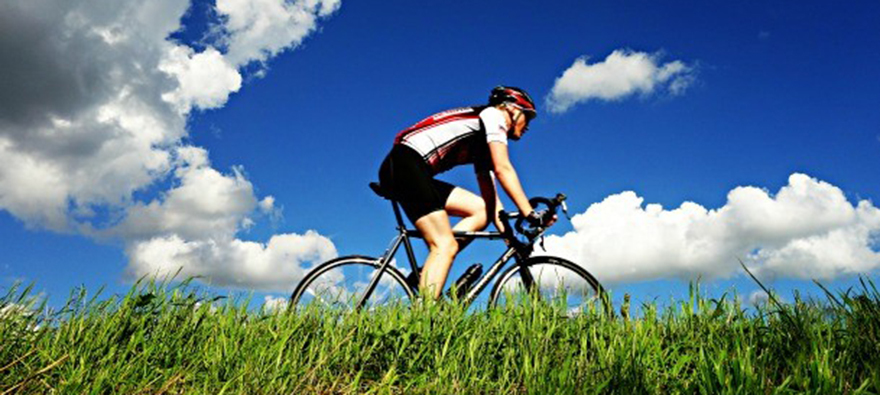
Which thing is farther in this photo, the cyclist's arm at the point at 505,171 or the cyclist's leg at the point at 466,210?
the cyclist's leg at the point at 466,210

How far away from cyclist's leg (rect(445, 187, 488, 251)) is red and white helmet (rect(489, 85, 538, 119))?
873 mm

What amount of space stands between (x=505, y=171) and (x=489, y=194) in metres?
0.63

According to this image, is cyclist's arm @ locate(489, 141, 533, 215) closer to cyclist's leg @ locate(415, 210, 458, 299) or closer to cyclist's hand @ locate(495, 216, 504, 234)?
cyclist's hand @ locate(495, 216, 504, 234)

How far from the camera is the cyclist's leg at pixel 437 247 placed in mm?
5637

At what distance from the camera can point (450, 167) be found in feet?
20.0

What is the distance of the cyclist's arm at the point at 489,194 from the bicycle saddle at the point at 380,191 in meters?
0.86

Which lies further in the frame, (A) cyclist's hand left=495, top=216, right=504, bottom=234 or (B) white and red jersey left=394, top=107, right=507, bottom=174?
(A) cyclist's hand left=495, top=216, right=504, bottom=234

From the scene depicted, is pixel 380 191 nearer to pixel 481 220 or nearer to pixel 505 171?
pixel 481 220

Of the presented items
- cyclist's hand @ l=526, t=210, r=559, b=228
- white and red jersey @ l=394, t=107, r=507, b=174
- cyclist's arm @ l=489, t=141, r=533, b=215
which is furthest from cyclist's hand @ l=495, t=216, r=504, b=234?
white and red jersey @ l=394, t=107, r=507, b=174

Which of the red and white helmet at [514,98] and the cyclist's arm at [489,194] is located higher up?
the red and white helmet at [514,98]

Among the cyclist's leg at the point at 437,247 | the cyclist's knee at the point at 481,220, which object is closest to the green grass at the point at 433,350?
the cyclist's leg at the point at 437,247

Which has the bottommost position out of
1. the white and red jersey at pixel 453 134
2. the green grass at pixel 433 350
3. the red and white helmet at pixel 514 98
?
the green grass at pixel 433 350

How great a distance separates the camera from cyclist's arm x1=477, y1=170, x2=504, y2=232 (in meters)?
6.22

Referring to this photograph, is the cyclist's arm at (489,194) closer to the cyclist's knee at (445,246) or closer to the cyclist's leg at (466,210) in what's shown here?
the cyclist's leg at (466,210)
